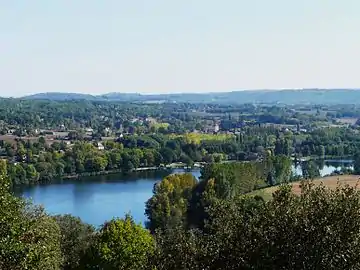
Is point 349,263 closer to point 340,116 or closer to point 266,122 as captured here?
point 266,122

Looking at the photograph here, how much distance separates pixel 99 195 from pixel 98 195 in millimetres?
69

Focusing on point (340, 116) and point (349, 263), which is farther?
point (340, 116)

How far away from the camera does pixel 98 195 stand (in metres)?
32.4

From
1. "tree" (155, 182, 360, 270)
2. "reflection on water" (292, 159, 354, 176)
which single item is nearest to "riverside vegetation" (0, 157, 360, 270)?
"tree" (155, 182, 360, 270)

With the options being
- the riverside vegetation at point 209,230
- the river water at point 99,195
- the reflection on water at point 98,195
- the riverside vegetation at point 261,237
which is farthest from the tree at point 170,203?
the riverside vegetation at point 261,237

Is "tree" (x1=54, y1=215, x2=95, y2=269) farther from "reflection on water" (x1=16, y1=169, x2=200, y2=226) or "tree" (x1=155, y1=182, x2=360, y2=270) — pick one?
"reflection on water" (x1=16, y1=169, x2=200, y2=226)

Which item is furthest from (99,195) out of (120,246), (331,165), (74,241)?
(331,165)

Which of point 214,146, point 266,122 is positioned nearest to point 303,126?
point 266,122

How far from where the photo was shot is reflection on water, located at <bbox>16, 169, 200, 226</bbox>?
2723cm

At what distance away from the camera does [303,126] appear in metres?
83.6

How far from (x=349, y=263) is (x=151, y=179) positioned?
114 feet

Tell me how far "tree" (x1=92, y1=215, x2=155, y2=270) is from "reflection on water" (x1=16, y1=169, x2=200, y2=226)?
11218 millimetres

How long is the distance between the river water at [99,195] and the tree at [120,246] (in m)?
12.1

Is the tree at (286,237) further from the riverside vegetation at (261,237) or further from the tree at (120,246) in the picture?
the tree at (120,246)
